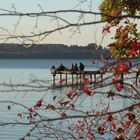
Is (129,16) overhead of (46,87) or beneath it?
overhead

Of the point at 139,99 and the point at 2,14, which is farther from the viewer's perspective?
the point at 139,99

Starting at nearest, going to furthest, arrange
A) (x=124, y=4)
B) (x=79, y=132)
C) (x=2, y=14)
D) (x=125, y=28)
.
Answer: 1. (x=2, y=14)
2. (x=124, y=4)
3. (x=125, y=28)
4. (x=79, y=132)

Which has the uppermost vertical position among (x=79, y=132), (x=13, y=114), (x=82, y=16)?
(x=82, y=16)

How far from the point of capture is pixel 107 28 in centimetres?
536

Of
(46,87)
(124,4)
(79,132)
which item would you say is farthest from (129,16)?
(79,132)

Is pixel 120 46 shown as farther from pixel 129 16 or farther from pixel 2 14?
pixel 2 14

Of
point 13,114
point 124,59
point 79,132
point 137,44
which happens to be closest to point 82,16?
point 124,59

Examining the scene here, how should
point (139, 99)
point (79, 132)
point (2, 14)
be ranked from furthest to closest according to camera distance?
point (79, 132) → point (139, 99) → point (2, 14)

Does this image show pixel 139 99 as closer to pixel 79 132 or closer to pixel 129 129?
pixel 129 129

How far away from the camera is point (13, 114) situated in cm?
2961

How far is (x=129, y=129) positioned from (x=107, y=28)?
0.99m

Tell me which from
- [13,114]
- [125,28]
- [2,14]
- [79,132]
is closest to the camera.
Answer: [2,14]

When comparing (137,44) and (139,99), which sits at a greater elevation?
(137,44)

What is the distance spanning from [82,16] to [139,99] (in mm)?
918
